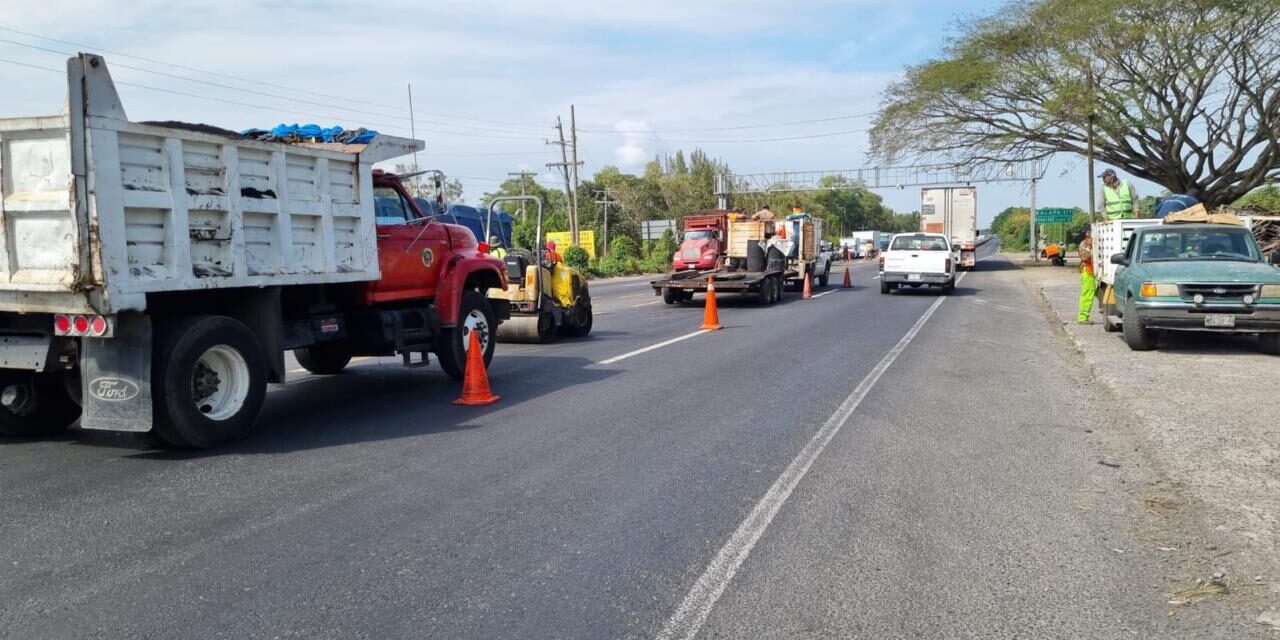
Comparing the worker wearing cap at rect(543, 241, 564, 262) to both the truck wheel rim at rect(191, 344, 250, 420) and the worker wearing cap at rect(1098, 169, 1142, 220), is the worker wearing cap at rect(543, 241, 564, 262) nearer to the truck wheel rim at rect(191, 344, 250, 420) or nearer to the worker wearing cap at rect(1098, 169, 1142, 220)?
the truck wheel rim at rect(191, 344, 250, 420)

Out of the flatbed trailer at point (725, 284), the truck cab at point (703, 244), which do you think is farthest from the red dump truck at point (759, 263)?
the truck cab at point (703, 244)

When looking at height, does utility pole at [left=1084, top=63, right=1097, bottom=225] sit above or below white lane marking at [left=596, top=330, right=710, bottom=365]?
above

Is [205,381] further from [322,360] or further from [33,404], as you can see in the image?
[322,360]

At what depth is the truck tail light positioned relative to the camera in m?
6.54

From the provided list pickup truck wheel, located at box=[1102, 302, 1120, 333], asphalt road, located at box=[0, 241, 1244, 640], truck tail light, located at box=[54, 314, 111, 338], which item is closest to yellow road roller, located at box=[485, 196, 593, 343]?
asphalt road, located at box=[0, 241, 1244, 640]

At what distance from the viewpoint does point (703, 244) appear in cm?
2606

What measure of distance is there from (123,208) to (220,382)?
1628 millimetres

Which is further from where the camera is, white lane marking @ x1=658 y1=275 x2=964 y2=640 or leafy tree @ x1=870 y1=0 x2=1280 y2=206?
leafy tree @ x1=870 y1=0 x2=1280 y2=206

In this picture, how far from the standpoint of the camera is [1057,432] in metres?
8.14

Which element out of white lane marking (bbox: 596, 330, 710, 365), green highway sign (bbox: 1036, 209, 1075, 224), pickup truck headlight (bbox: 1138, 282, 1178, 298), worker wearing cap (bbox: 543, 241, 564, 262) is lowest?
white lane marking (bbox: 596, 330, 710, 365)

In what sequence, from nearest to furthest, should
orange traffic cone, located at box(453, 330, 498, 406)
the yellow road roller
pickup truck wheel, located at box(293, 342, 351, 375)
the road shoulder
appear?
the road shoulder
orange traffic cone, located at box(453, 330, 498, 406)
pickup truck wheel, located at box(293, 342, 351, 375)
the yellow road roller

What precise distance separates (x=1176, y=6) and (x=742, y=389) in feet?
105

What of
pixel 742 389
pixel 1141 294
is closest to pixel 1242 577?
pixel 742 389

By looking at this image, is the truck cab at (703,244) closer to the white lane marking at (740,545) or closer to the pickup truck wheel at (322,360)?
the pickup truck wheel at (322,360)
